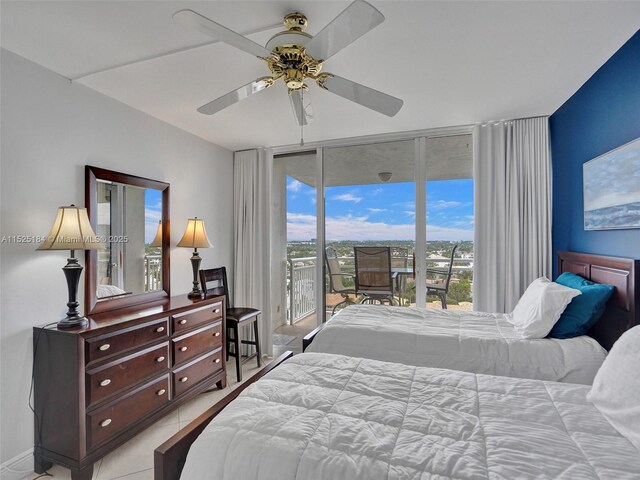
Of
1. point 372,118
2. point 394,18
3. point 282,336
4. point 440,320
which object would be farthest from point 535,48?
point 282,336

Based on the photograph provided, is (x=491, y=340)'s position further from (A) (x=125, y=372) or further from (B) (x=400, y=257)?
(A) (x=125, y=372)

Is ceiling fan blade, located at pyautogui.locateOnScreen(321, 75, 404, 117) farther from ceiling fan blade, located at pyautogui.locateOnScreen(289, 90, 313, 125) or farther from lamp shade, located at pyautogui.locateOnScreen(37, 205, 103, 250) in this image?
lamp shade, located at pyautogui.locateOnScreen(37, 205, 103, 250)

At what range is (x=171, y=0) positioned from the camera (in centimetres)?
154

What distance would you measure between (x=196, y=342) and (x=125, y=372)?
681 millimetres

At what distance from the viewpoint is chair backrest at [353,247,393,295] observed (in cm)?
362

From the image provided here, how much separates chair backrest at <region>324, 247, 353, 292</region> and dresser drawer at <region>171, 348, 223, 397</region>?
4.74ft

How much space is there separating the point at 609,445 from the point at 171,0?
2.45m

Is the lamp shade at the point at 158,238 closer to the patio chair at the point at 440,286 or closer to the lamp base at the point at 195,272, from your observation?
the lamp base at the point at 195,272

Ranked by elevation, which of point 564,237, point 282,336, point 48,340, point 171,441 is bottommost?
point 282,336

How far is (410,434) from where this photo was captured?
1.11 metres

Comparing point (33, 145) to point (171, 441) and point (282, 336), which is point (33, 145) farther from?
point (282, 336)

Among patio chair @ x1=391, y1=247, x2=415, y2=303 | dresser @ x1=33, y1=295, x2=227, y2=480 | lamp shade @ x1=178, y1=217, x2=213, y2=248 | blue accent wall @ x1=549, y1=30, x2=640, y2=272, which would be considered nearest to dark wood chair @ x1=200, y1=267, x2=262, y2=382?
lamp shade @ x1=178, y1=217, x2=213, y2=248

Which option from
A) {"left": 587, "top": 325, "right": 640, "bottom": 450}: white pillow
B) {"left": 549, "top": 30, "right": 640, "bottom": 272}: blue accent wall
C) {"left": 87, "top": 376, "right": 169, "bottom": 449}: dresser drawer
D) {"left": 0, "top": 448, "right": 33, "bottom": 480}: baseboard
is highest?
{"left": 549, "top": 30, "right": 640, "bottom": 272}: blue accent wall

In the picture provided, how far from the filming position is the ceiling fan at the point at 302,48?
1265 mm
